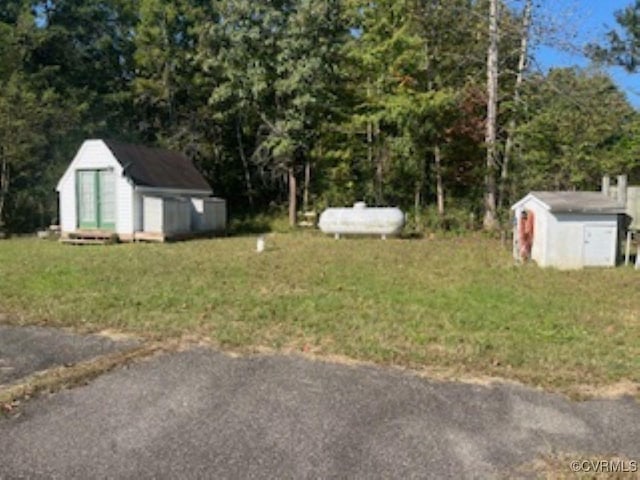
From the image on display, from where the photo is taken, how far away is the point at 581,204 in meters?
10.6

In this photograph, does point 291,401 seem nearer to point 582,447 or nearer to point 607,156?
point 582,447

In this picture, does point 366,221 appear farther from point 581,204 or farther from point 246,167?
point 246,167

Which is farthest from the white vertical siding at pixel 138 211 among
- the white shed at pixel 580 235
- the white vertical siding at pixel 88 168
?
the white shed at pixel 580 235

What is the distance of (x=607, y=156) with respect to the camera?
57.2 feet

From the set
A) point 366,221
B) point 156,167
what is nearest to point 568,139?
point 366,221

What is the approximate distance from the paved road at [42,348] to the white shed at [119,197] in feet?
34.5

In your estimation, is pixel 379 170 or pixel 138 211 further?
pixel 379 170

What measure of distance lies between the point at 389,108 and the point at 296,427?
16.1m

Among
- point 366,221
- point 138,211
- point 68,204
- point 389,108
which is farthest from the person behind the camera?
point 389,108

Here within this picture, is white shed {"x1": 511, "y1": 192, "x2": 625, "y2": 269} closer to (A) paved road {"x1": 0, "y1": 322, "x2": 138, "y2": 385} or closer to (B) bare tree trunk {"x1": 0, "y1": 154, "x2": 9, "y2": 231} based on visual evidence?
(A) paved road {"x1": 0, "y1": 322, "x2": 138, "y2": 385}

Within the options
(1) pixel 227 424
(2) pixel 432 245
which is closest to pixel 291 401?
(1) pixel 227 424

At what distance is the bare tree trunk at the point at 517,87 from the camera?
18.1m

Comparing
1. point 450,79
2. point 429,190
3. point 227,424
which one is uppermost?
point 450,79

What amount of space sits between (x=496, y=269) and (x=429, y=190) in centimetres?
1089
